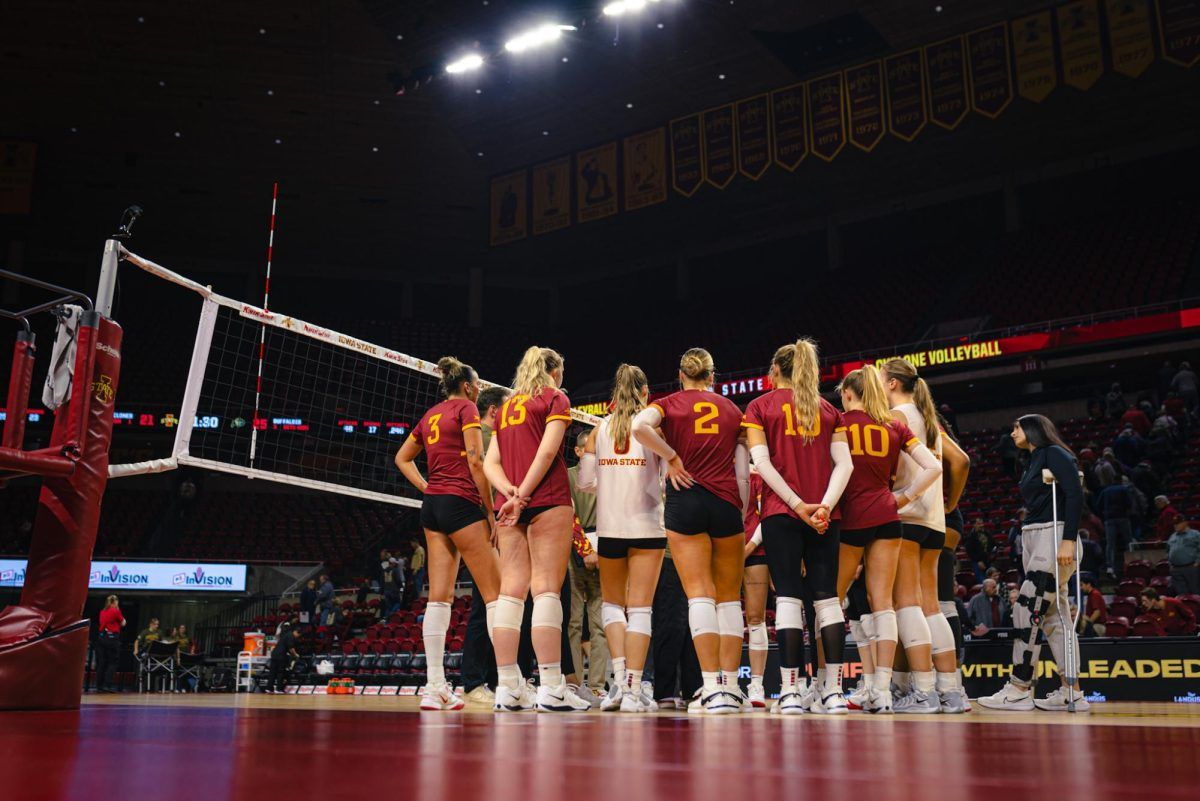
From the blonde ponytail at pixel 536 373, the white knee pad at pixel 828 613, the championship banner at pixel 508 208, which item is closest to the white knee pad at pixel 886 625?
the white knee pad at pixel 828 613

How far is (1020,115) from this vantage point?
74.6 feet

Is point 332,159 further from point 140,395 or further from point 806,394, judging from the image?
point 806,394

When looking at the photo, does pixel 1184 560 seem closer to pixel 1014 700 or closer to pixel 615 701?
pixel 1014 700

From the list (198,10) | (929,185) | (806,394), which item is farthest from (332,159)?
(806,394)

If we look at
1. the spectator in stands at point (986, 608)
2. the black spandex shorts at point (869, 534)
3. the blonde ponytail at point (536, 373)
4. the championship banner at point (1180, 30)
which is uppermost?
the championship banner at point (1180, 30)

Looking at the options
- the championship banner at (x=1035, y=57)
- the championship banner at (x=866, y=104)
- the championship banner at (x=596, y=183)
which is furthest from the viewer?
the championship banner at (x=596, y=183)

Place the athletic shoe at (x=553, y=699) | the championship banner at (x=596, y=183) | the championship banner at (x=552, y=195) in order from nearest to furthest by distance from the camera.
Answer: the athletic shoe at (x=553, y=699) < the championship banner at (x=596, y=183) < the championship banner at (x=552, y=195)

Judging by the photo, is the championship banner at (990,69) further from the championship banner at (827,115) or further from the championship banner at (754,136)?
the championship banner at (754,136)

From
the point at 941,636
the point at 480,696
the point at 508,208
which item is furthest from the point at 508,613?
the point at 508,208

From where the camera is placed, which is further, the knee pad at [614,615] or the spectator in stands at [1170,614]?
the spectator in stands at [1170,614]

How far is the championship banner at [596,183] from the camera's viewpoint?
24.1 meters

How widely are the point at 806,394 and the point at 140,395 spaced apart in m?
25.6

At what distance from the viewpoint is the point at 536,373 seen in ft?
19.4

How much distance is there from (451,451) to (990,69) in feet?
56.8
